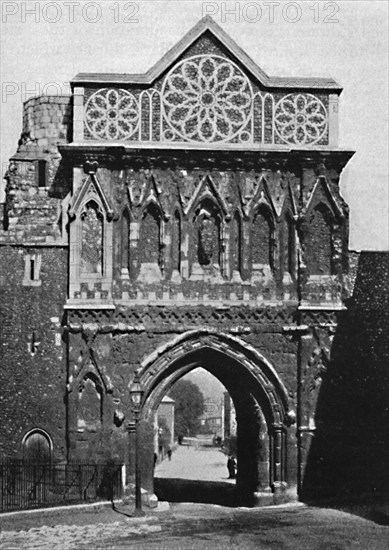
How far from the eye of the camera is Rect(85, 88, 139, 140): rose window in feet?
72.4

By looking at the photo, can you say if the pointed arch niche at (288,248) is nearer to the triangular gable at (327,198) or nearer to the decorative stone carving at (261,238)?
the decorative stone carving at (261,238)

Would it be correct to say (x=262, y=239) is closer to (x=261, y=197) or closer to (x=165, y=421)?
(x=261, y=197)

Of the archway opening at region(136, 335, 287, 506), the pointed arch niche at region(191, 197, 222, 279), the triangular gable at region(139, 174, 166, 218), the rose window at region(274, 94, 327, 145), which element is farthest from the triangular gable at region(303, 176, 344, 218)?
the archway opening at region(136, 335, 287, 506)

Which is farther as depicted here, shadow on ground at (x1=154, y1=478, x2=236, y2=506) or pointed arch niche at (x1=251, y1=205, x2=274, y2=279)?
shadow on ground at (x1=154, y1=478, x2=236, y2=506)

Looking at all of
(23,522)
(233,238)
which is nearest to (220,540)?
(23,522)

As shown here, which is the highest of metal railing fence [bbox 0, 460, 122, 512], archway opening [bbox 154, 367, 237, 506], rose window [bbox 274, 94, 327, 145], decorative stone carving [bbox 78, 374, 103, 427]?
rose window [bbox 274, 94, 327, 145]

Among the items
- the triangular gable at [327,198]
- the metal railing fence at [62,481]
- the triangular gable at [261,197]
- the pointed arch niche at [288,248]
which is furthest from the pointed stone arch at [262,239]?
the metal railing fence at [62,481]

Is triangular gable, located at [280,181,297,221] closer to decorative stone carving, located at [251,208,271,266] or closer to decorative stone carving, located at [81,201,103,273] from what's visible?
decorative stone carving, located at [251,208,271,266]

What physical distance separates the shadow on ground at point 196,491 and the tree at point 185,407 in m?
51.8

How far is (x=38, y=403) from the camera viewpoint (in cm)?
2208

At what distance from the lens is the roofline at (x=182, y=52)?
22.0 meters

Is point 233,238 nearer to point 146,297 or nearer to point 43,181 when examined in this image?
point 146,297

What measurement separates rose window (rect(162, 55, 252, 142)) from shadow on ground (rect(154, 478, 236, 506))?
8.00 meters

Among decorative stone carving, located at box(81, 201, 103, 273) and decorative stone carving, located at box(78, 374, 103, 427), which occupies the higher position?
decorative stone carving, located at box(81, 201, 103, 273)
